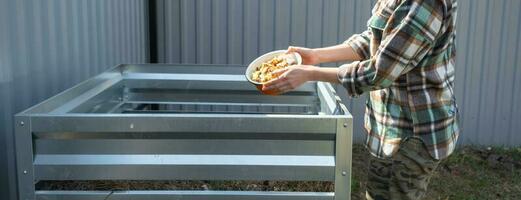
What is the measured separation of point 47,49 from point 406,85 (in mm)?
1614

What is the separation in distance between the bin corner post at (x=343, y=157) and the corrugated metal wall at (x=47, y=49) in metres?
1.29

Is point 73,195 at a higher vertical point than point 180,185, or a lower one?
higher

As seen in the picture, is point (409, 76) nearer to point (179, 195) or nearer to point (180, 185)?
point (179, 195)

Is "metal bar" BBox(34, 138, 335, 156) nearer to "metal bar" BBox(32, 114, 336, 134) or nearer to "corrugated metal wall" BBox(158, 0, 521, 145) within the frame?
"metal bar" BBox(32, 114, 336, 134)

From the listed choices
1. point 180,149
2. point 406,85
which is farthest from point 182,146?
point 406,85

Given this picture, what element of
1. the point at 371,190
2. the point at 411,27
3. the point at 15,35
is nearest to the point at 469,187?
the point at 371,190

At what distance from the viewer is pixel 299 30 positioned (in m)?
5.83

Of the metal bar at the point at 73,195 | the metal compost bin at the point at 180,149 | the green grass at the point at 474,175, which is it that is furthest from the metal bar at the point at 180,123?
the green grass at the point at 474,175

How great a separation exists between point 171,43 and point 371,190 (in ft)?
11.0

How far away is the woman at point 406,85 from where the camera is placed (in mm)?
2332

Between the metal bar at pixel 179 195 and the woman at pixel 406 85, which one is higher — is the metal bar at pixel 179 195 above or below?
below

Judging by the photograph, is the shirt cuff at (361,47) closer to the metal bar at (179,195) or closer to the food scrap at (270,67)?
the food scrap at (270,67)

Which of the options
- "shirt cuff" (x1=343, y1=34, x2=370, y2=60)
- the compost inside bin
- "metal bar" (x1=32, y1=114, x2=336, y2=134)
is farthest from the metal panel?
"shirt cuff" (x1=343, y1=34, x2=370, y2=60)

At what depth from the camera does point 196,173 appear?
2.25 meters
